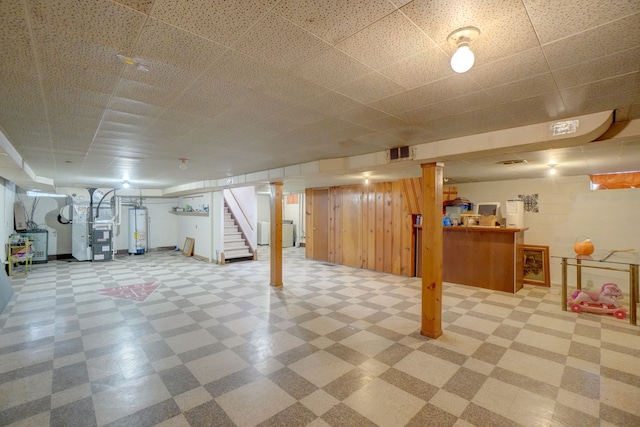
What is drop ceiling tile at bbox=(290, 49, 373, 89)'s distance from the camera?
158cm

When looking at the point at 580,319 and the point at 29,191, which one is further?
the point at 29,191

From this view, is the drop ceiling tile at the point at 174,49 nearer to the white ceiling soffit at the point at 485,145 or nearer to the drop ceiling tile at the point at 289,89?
the drop ceiling tile at the point at 289,89

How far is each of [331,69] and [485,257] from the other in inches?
213

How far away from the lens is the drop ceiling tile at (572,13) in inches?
45.1

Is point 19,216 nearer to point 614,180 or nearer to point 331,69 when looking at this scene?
point 331,69

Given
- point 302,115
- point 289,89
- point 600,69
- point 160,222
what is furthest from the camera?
point 160,222

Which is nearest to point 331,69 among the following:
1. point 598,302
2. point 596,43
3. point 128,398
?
point 596,43

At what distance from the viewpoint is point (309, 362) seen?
9.48ft

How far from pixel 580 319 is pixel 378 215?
418 cm

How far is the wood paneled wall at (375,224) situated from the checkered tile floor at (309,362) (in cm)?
177

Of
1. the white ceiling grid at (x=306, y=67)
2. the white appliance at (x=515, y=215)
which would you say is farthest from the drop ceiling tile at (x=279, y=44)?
the white appliance at (x=515, y=215)

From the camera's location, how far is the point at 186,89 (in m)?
1.98

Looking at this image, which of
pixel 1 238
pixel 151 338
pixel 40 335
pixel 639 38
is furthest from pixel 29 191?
pixel 639 38

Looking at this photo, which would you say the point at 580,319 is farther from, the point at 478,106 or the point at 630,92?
the point at 478,106
